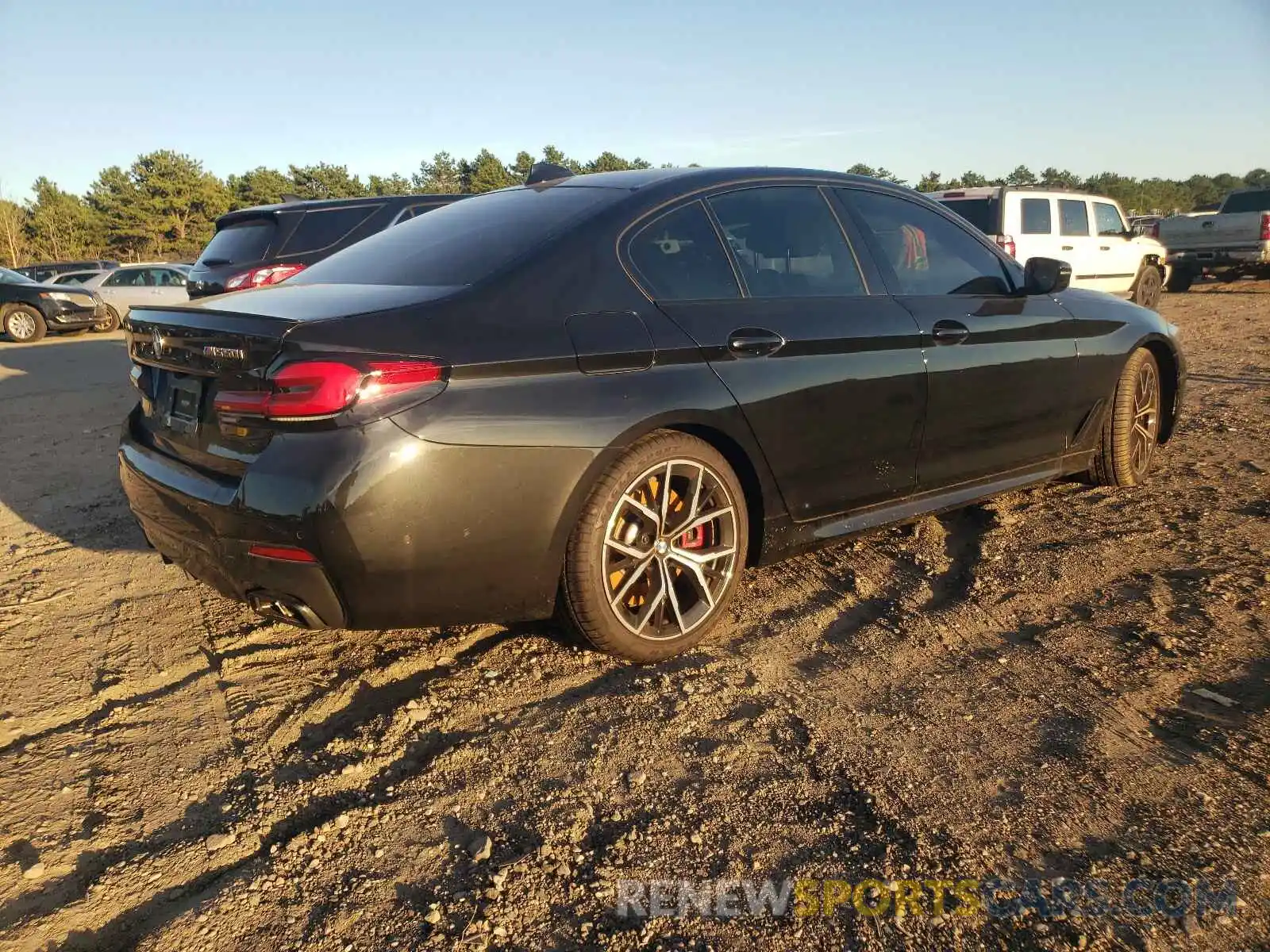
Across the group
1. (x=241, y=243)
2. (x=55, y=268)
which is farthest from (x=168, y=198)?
(x=241, y=243)

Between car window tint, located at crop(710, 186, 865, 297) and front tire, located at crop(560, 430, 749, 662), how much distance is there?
73cm

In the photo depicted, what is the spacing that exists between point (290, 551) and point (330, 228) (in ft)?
18.8

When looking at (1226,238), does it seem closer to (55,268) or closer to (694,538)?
Result: (694,538)

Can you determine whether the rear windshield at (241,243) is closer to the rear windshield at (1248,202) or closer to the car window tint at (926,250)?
the car window tint at (926,250)

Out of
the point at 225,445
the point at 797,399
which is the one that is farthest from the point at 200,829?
the point at 797,399

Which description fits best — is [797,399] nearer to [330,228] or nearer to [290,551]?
[290,551]

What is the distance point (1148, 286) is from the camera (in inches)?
562

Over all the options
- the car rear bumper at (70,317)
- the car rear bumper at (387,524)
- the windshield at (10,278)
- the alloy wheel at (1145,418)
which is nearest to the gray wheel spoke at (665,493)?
the car rear bumper at (387,524)

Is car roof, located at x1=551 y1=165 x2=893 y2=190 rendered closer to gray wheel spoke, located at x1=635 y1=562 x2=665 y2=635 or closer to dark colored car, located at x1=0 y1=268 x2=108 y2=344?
gray wheel spoke, located at x1=635 y1=562 x2=665 y2=635

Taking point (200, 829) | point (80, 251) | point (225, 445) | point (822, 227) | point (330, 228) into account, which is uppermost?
point (80, 251)

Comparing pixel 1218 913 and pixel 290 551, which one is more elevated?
pixel 290 551

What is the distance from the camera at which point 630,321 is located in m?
2.73

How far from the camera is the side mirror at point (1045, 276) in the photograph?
3.89 m

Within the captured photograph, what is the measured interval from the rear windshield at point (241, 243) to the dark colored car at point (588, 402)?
4485 mm
